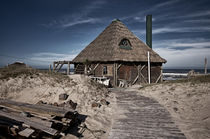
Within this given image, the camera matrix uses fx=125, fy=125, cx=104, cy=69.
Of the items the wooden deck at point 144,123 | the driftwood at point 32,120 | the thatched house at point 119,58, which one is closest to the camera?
the driftwood at point 32,120

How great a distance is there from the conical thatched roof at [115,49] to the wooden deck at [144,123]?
829cm

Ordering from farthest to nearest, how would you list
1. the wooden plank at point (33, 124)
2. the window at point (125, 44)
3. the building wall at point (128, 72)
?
the window at point (125, 44) → the building wall at point (128, 72) → the wooden plank at point (33, 124)

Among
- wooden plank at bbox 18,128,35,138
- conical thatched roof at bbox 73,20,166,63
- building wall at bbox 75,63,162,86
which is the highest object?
conical thatched roof at bbox 73,20,166,63

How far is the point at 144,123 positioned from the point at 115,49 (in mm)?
11456

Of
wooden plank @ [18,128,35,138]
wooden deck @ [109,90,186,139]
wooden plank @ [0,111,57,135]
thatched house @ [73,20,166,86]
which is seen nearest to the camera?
wooden plank @ [18,128,35,138]

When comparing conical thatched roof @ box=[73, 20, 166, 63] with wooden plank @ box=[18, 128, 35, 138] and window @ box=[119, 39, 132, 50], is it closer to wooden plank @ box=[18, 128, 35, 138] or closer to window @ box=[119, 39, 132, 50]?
window @ box=[119, 39, 132, 50]

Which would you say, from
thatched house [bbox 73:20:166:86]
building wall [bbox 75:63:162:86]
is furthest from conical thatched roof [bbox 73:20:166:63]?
building wall [bbox 75:63:162:86]

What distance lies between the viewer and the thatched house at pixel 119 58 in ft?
50.6

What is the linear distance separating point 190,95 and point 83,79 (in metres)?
7.93

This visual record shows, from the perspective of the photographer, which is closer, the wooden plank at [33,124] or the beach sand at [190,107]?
the wooden plank at [33,124]

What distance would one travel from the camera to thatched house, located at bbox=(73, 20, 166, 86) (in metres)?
15.4

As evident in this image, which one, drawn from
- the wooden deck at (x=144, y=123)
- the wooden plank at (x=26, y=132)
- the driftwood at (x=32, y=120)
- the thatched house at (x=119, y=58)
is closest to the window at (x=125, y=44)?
the thatched house at (x=119, y=58)

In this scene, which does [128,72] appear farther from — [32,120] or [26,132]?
[26,132]

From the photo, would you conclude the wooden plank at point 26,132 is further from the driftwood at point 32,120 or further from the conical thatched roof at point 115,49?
the conical thatched roof at point 115,49
